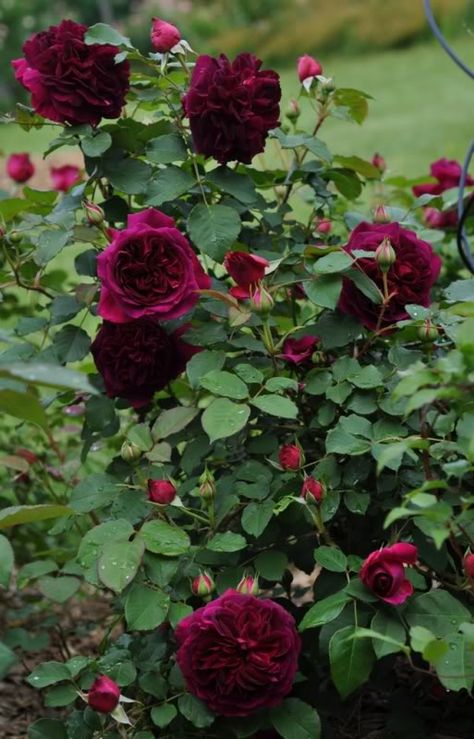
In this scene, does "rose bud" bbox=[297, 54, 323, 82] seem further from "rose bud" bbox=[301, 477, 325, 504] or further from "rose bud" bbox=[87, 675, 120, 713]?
"rose bud" bbox=[87, 675, 120, 713]

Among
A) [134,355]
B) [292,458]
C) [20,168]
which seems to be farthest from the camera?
[20,168]

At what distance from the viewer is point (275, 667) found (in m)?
1.12

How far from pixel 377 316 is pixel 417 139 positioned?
5523mm

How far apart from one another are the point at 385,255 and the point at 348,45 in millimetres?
10236

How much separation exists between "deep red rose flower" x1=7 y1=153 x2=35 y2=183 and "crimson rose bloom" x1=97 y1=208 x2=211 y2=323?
2.83 feet

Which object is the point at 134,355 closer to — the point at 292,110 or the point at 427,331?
the point at 427,331

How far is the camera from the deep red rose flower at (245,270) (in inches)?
48.7

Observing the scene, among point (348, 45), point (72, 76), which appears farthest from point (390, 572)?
point (348, 45)

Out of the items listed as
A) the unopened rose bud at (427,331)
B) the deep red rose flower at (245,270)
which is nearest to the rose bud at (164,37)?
the deep red rose flower at (245,270)

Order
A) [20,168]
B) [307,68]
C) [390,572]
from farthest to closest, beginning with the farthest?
[20,168] < [307,68] < [390,572]

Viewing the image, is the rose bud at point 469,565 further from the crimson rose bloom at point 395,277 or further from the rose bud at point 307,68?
the rose bud at point 307,68

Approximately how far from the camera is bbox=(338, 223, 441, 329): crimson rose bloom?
4.28ft

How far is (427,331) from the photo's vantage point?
1219 mm

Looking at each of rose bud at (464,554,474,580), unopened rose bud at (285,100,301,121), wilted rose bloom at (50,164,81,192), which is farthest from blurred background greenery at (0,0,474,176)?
rose bud at (464,554,474,580)
